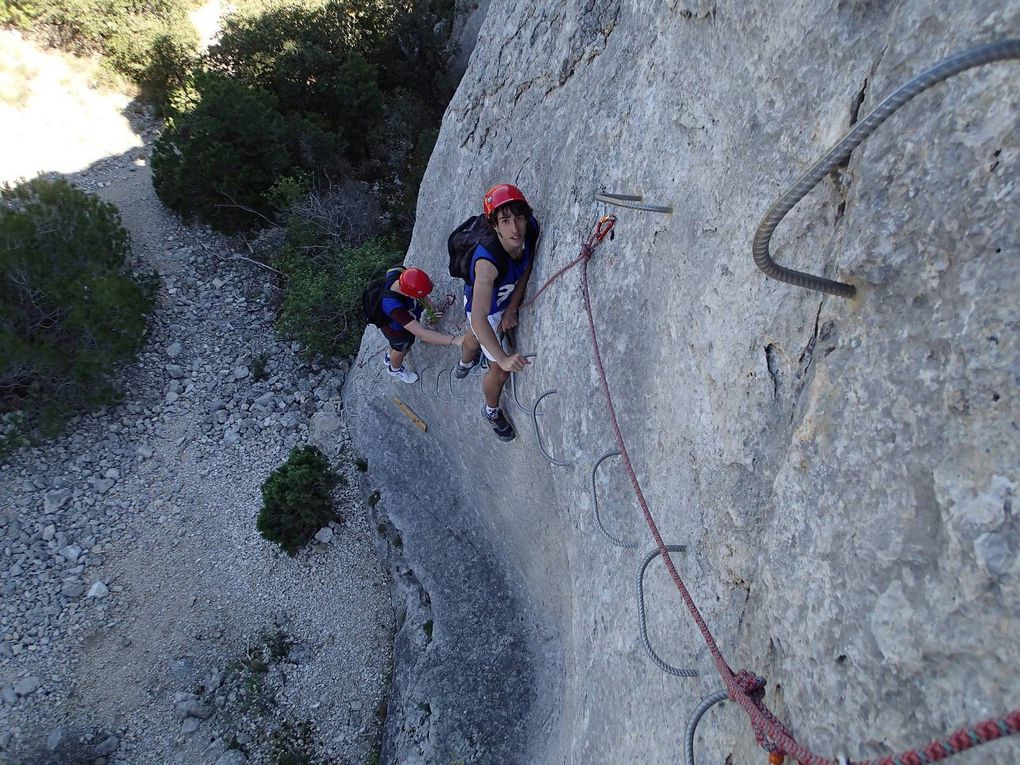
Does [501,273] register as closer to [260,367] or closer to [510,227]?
[510,227]

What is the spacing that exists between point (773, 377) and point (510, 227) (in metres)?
2.47

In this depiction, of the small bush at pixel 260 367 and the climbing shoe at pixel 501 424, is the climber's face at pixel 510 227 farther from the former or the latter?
the small bush at pixel 260 367

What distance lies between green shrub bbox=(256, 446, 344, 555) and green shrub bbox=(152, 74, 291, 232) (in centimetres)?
584

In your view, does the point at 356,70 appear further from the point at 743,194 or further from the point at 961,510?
the point at 961,510

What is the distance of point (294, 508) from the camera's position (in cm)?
835

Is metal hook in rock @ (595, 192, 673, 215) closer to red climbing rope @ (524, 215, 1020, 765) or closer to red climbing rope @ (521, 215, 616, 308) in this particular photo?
red climbing rope @ (521, 215, 616, 308)

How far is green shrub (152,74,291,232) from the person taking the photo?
11203mm

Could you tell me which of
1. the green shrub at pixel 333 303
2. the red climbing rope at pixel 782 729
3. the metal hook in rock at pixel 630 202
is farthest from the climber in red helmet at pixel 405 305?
the green shrub at pixel 333 303

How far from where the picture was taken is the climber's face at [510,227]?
14.2 feet

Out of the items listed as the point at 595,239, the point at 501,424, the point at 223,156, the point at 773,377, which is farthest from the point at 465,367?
the point at 223,156

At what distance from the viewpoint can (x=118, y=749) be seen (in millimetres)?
7434

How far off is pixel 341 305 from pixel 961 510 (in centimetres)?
950

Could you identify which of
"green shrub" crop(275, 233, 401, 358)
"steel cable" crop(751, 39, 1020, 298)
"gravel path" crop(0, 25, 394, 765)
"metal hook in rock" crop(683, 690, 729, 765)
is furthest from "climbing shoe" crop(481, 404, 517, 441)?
"green shrub" crop(275, 233, 401, 358)

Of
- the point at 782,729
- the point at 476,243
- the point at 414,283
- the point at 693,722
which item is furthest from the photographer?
the point at 414,283
